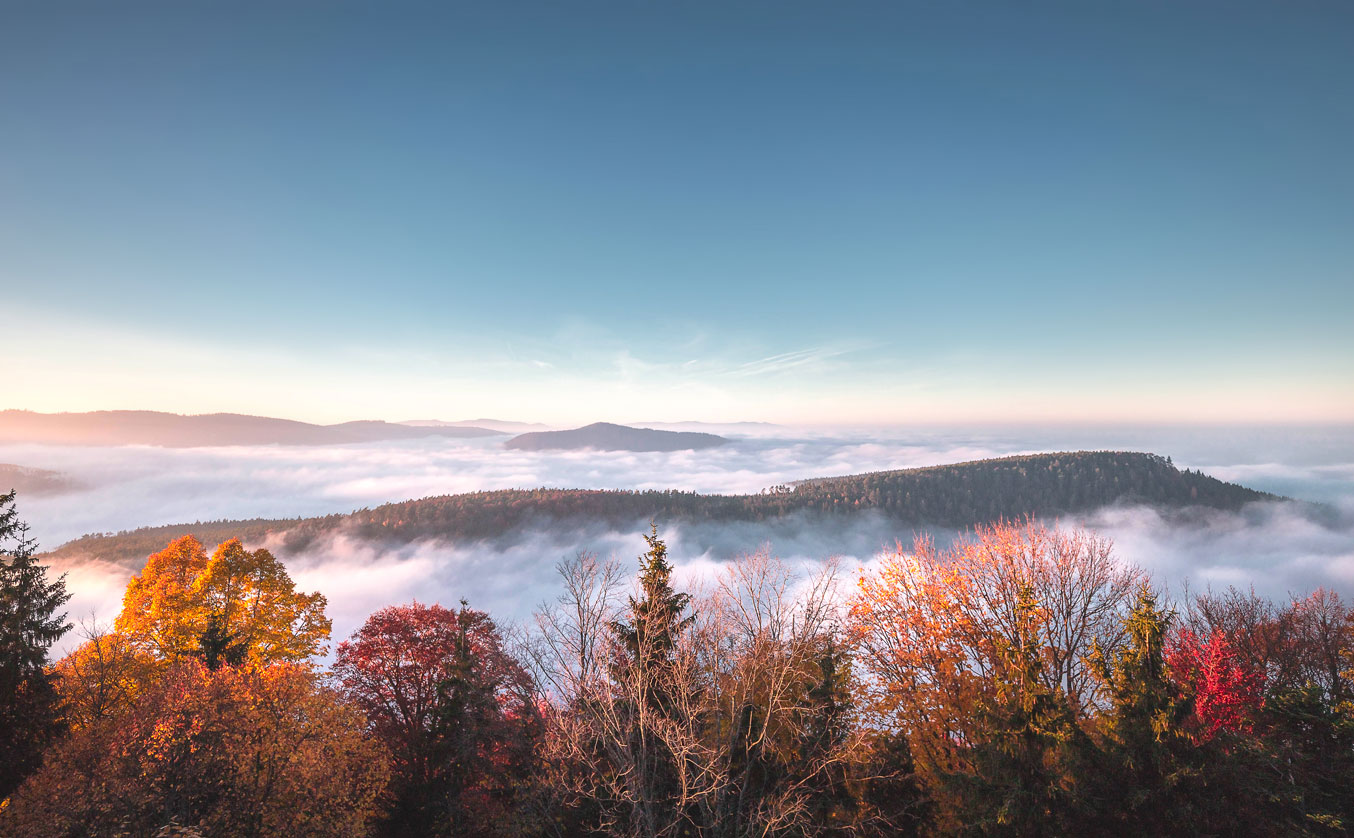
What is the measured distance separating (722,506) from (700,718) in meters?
164

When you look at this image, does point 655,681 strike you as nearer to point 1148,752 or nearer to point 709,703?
point 709,703

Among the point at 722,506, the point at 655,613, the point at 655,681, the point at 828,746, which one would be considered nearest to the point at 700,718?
the point at 655,681

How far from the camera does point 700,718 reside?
18.2 meters

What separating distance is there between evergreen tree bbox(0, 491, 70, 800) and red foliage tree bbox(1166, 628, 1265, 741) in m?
41.3

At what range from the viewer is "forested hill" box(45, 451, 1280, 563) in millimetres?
152250

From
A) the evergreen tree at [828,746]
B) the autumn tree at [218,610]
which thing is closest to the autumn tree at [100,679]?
the autumn tree at [218,610]

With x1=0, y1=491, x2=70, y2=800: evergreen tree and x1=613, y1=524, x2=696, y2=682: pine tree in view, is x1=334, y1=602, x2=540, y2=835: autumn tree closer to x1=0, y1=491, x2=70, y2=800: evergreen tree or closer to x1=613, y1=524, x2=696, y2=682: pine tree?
x1=613, y1=524, x2=696, y2=682: pine tree

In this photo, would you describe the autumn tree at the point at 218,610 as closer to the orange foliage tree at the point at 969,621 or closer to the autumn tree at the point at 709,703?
the autumn tree at the point at 709,703

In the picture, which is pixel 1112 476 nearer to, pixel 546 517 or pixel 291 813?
pixel 546 517

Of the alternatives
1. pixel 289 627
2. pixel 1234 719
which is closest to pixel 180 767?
pixel 289 627

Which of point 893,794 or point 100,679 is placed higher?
point 100,679

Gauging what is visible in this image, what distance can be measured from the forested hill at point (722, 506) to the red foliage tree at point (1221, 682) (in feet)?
475

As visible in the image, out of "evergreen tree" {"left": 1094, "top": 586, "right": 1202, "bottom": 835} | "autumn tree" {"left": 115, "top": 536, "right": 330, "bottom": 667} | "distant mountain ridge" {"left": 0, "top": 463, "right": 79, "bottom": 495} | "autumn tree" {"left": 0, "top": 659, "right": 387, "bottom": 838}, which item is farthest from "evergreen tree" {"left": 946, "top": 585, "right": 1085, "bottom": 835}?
"distant mountain ridge" {"left": 0, "top": 463, "right": 79, "bottom": 495}

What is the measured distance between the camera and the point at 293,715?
19656 mm
